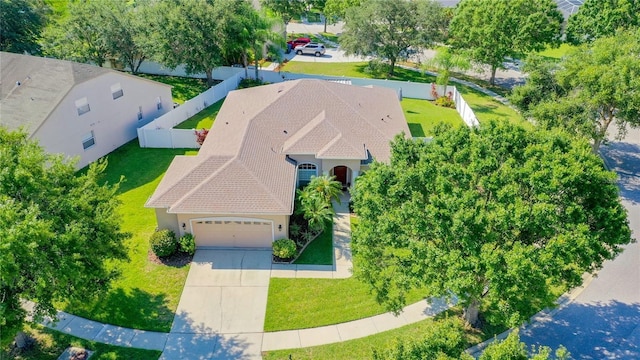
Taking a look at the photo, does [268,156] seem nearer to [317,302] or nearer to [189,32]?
[317,302]

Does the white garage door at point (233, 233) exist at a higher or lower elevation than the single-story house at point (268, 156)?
lower

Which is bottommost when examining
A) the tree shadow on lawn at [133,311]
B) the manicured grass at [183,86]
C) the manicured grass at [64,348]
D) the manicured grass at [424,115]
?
the manicured grass at [64,348]

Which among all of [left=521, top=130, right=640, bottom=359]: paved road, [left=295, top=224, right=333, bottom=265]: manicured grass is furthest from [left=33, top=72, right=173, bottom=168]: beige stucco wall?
[left=521, top=130, right=640, bottom=359]: paved road

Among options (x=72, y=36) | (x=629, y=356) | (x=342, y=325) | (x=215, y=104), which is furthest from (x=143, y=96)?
(x=629, y=356)

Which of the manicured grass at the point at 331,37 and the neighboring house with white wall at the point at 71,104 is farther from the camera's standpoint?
the manicured grass at the point at 331,37

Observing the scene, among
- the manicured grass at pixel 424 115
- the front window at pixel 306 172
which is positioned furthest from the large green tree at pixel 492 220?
the manicured grass at pixel 424 115

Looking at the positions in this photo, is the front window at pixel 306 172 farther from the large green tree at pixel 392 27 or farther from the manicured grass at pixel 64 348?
the large green tree at pixel 392 27

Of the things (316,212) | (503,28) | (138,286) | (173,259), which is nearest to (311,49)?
(503,28)

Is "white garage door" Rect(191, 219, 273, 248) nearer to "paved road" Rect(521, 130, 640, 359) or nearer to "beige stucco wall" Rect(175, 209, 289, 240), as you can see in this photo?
"beige stucco wall" Rect(175, 209, 289, 240)
